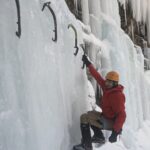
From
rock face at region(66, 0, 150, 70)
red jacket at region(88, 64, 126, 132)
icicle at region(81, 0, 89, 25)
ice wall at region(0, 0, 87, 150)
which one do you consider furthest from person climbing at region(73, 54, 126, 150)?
rock face at region(66, 0, 150, 70)

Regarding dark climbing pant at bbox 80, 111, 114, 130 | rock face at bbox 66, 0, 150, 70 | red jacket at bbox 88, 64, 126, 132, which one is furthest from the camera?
rock face at bbox 66, 0, 150, 70

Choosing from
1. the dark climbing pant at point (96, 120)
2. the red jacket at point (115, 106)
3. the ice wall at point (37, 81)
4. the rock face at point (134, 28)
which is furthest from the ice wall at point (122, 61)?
the ice wall at point (37, 81)

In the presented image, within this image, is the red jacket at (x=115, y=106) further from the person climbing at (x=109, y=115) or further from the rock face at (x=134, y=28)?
the rock face at (x=134, y=28)

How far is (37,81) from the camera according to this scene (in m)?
4.56

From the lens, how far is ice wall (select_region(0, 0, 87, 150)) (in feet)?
13.3

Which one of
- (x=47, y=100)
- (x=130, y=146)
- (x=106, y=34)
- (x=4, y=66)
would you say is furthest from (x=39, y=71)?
(x=106, y=34)

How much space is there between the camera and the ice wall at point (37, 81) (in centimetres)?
406

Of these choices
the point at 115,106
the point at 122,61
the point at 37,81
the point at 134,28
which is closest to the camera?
the point at 37,81

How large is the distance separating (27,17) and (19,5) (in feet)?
0.89

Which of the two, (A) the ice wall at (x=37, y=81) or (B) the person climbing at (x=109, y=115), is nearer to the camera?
(A) the ice wall at (x=37, y=81)

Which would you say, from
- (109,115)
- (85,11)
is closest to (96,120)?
(109,115)

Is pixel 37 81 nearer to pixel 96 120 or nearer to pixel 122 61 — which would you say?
pixel 96 120

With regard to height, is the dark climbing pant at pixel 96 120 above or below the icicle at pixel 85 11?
below

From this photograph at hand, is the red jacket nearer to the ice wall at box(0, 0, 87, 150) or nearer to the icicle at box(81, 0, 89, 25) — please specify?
the ice wall at box(0, 0, 87, 150)
